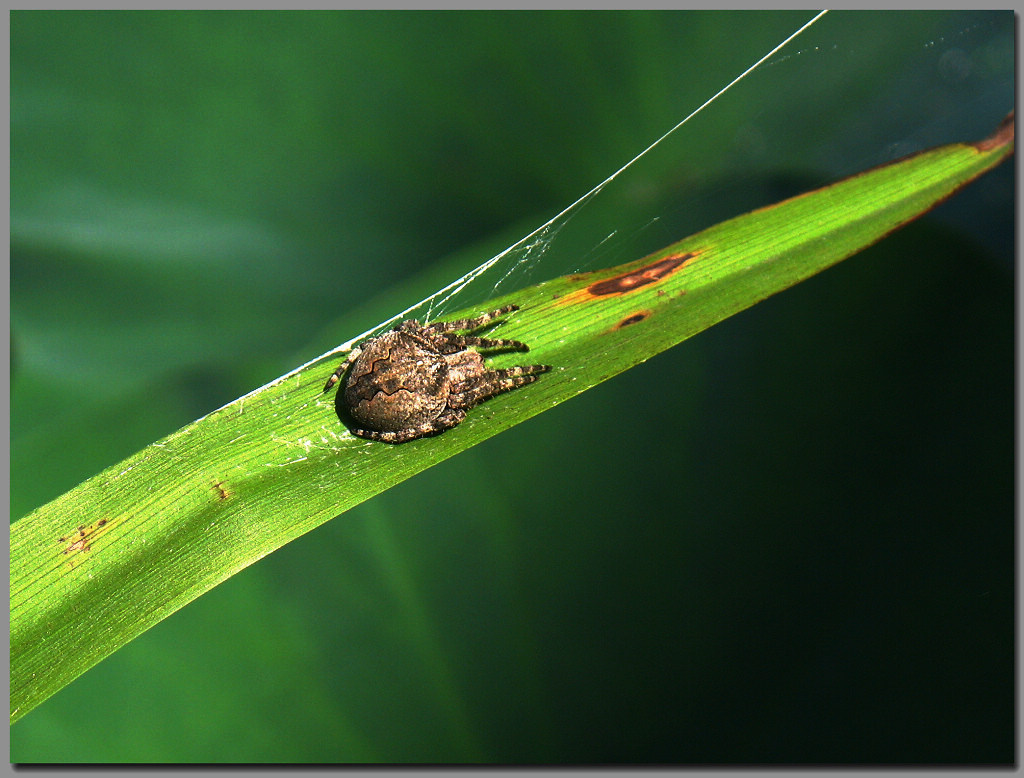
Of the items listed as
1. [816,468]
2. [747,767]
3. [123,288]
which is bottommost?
[747,767]

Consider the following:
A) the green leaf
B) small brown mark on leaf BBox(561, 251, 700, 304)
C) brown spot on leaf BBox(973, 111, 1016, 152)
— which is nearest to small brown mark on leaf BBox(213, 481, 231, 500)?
the green leaf

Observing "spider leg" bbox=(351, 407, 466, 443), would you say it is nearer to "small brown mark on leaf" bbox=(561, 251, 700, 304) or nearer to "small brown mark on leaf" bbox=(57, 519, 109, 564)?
"small brown mark on leaf" bbox=(561, 251, 700, 304)

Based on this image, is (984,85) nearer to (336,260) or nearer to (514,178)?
(514,178)

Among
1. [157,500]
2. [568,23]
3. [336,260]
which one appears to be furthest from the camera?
[336,260]

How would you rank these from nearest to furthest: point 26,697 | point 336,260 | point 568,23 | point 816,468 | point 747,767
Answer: point 26,697
point 747,767
point 816,468
point 568,23
point 336,260

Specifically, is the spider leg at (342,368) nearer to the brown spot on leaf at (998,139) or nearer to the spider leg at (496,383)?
the spider leg at (496,383)

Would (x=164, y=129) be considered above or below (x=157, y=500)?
above

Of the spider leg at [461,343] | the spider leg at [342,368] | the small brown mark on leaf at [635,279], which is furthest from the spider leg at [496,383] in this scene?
the spider leg at [342,368]

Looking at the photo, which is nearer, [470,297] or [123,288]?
[470,297]

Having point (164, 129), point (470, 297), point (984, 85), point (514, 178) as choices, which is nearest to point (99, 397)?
point (164, 129)
